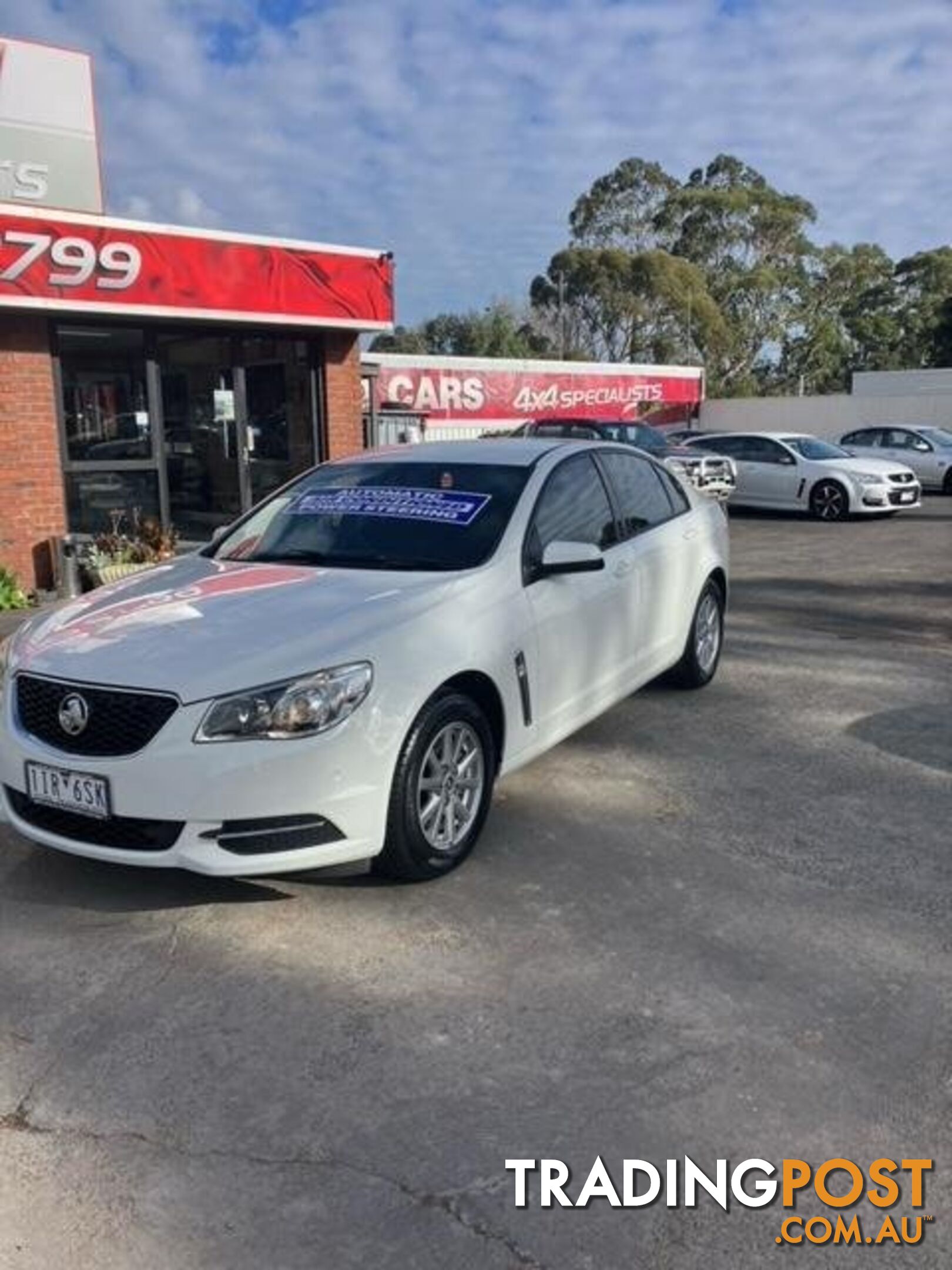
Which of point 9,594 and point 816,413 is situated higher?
point 816,413

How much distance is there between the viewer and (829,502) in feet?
60.3

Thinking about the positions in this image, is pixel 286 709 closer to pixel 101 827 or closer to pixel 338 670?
pixel 338 670

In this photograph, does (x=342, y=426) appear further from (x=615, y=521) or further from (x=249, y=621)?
(x=249, y=621)

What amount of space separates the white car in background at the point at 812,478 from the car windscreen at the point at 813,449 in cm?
1

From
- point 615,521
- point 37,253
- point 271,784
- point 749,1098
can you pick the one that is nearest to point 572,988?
point 749,1098

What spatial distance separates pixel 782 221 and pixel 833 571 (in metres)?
47.3

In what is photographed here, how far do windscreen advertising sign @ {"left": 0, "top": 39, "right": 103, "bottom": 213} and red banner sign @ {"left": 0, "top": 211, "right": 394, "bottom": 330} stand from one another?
55.0 inches

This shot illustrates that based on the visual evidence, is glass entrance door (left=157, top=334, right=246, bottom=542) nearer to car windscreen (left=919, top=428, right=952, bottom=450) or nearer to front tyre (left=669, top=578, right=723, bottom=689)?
front tyre (left=669, top=578, right=723, bottom=689)

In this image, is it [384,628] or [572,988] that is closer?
[572,988]

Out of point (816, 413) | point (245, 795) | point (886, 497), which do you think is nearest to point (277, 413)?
point (245, 795)

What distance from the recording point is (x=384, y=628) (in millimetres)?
3951

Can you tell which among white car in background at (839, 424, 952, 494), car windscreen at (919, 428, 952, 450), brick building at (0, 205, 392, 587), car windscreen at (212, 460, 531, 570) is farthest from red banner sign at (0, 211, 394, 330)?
car windscreen at (919, 428, 952, 450)

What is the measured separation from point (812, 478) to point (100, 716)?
54.1 feet

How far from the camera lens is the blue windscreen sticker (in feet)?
16.1
